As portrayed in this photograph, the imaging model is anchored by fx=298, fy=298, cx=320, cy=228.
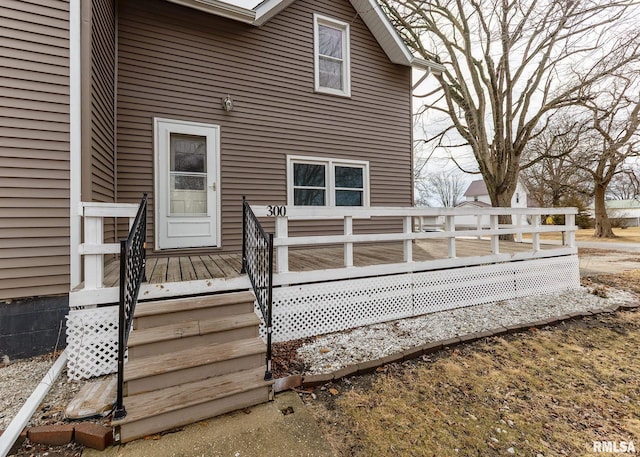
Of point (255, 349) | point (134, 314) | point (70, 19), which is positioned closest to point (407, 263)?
point (255, 349)

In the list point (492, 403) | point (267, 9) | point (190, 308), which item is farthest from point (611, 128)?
point (190, 308)

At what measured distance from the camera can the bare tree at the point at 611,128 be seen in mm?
9156

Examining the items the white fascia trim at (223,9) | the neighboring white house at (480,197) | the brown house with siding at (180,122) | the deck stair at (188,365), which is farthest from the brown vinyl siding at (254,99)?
the neighboring white house at (480,197)

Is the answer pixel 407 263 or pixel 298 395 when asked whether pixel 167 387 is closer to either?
pixel 298 395

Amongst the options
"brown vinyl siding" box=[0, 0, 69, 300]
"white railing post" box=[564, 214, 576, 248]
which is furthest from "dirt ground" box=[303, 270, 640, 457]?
"brown vinyl siding" box=[0, 0, 69, 300]

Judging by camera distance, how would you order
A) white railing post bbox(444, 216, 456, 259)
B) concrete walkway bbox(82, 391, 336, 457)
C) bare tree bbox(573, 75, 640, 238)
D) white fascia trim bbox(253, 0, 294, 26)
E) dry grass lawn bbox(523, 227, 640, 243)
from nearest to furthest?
concrete walkway bbox(82, 391, 336, 457)
white railing post bbox(444, 216, 456, 259)
white fascia trim bbox(253, 0, 294, 26)
bare tree bbox(573, 75, 640, 238)
dry grass lawn bbox(523, 227, 640, 243)

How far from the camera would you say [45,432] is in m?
2.07

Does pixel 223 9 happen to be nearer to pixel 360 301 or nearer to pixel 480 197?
pixel 360 301

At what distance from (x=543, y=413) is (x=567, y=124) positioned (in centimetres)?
1453

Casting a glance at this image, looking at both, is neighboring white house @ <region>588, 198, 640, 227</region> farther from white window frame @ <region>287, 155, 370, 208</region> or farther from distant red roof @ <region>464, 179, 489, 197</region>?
white window frame @ <region>287, 155, 370, 208</region>

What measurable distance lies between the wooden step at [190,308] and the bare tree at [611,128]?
444 inches

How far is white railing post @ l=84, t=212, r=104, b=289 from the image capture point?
108 inches

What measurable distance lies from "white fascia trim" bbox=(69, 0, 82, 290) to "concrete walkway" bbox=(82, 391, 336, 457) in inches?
78.0

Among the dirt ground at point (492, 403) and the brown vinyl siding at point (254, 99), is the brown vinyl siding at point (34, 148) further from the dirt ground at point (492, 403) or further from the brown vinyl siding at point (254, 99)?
the dirt ground at point (492, 403)
